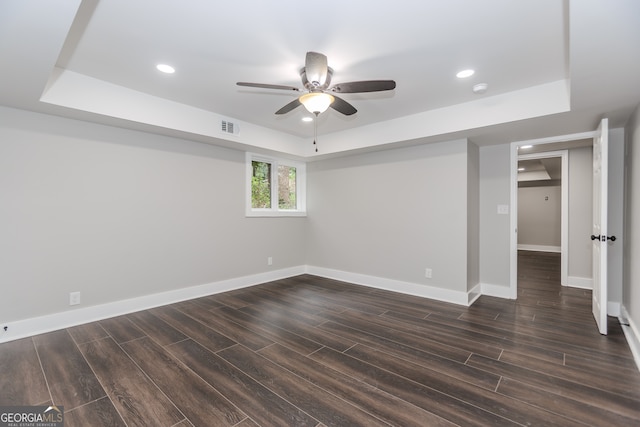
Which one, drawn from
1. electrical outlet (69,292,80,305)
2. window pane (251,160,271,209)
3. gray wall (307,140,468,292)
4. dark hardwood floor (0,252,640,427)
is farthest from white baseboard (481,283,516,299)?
electrical outlet (69,292,80,305)

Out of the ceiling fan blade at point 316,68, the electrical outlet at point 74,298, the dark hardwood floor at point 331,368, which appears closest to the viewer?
the dark hardwood floor at point 331,368

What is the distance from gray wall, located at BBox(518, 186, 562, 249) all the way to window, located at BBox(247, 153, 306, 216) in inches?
297

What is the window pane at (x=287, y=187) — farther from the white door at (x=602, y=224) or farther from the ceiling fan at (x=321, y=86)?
the white door at (x=602, y=224)

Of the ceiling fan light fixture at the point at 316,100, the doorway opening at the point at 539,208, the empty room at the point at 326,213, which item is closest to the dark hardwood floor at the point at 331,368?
the empty room at the point at 326,213

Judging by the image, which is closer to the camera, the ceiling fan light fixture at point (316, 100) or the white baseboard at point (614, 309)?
the ceiling fan light fixture at point (316, 100)

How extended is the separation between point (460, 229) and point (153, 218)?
4002 mm

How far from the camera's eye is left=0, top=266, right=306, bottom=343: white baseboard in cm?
277

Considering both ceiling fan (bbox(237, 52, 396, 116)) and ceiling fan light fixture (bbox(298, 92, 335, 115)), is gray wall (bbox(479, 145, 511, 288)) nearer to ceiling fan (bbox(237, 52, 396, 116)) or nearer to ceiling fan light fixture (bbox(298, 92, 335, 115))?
ceiling fan (bbox(237, 52, 396, 116))

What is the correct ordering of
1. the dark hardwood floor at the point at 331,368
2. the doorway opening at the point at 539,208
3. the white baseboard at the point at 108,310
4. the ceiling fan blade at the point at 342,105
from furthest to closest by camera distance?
the doorway opening at the point at 539,208
the white baseboard at the point at 108,310
the ceiling fan blade at the point at 342,105
the dark hardwood floor at the point at 331,368

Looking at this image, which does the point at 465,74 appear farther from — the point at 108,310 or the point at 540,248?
the point at 540,248

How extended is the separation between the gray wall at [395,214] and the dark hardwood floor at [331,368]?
83cm

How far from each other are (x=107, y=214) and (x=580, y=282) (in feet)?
22.5

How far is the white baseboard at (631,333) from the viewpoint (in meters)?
2.38

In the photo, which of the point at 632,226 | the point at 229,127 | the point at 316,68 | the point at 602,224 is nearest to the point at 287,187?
the point at 229,127
